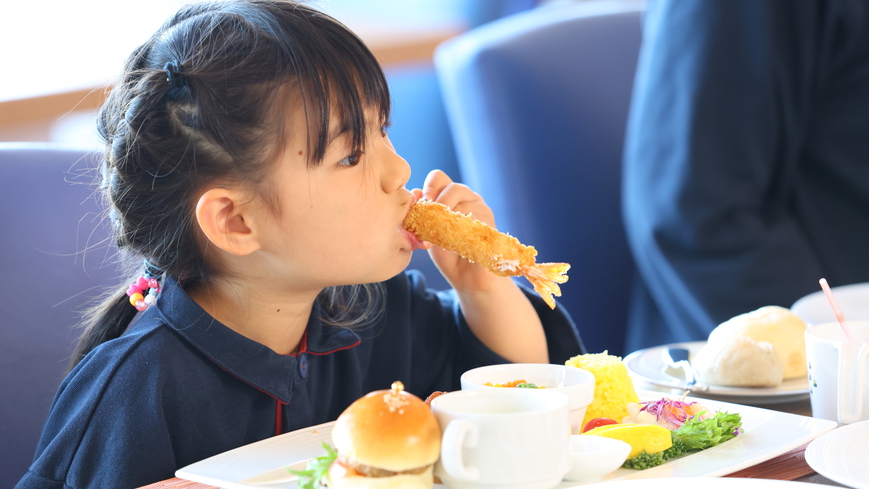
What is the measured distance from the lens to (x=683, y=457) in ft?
2.56

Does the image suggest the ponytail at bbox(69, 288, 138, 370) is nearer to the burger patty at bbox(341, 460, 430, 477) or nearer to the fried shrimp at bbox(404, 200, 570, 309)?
the fried shrimp at bbox(404, 200, 570, 309)

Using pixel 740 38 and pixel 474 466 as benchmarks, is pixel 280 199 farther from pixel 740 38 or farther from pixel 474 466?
pixel 740 38

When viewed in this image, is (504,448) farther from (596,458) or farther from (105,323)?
(105,323)

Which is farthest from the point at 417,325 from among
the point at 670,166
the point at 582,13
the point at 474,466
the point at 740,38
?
the point at 582,13

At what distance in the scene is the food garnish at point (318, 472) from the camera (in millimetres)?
632

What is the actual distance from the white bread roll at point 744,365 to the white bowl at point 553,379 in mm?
346

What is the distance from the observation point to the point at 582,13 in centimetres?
251

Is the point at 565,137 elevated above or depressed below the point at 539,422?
above

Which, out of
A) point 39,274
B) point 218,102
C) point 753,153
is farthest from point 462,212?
point 753,153

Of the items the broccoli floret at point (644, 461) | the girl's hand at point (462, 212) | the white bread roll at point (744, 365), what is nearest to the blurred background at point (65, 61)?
the girl's hand at point (462, 212)

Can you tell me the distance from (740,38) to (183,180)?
1598 mm

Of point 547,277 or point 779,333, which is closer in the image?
point 547,277

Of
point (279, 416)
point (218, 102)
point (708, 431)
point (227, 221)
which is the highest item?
point (218, 102)

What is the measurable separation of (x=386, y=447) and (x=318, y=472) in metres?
0.08
